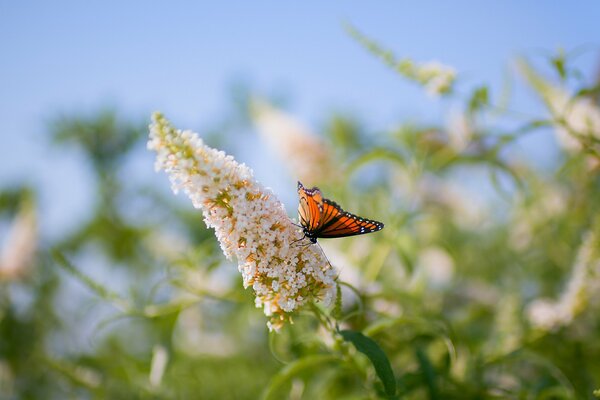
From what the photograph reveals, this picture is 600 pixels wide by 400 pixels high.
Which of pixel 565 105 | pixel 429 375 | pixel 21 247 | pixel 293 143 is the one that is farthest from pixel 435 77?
pixel 21 247

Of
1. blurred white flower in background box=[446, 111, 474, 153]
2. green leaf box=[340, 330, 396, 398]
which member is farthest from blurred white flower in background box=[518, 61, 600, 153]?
green leaf box=[340, 330, 396, 398]

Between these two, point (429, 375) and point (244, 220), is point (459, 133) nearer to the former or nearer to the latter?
point (429, 375)

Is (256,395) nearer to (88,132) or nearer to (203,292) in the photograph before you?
(203,292)

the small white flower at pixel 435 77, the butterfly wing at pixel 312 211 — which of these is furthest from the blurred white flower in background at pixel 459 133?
the butterfly wing at pixel 312 211

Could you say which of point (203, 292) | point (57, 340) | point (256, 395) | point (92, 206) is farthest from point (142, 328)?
point (203, 292)

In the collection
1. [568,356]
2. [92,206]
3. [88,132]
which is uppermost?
[88,132]

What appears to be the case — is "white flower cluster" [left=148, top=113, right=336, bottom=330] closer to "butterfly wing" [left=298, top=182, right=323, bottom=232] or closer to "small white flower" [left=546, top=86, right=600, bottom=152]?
"butterfly wing" [left=298, top=182, right=323, bottom=232]
